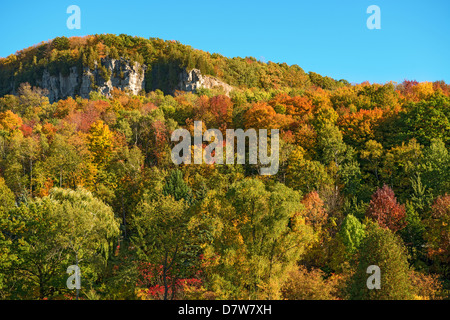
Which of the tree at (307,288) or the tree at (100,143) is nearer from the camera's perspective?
the tree at (307,288)

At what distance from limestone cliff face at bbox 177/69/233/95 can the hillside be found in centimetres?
45

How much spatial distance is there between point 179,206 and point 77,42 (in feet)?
398

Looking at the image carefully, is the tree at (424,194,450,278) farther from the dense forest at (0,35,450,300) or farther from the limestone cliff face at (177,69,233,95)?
the limestone cliff face at (177,69,233,95)

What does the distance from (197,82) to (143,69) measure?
2344 cm

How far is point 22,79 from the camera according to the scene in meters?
133

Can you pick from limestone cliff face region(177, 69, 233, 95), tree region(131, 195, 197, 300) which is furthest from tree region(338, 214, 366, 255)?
limestone cliff face region(177, 69, 233, 95)

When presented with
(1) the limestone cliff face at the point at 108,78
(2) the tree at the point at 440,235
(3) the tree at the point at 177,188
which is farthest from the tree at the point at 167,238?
(1) the limestone cliff face at the point at 108,78

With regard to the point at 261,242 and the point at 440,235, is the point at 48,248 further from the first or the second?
the point at 440,235

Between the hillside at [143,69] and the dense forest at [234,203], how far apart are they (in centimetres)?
2701

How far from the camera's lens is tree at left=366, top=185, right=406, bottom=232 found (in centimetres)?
3538

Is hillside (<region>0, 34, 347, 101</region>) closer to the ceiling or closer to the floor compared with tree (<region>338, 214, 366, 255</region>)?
closer to the ceiling

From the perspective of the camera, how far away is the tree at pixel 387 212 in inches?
1393

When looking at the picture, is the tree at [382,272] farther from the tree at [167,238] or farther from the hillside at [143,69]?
the hillside at [143,69]

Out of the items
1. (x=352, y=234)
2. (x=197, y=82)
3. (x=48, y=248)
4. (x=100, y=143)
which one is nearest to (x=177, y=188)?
(x=48, y=248)
